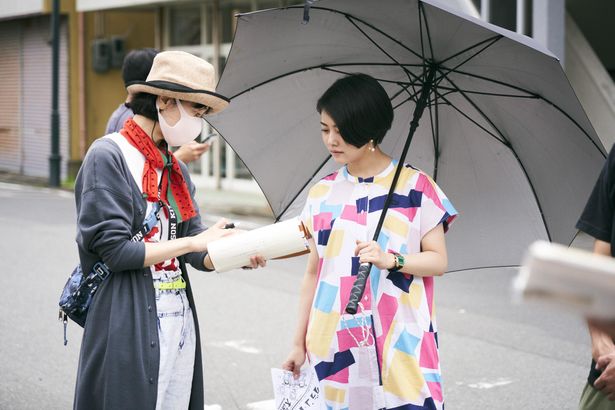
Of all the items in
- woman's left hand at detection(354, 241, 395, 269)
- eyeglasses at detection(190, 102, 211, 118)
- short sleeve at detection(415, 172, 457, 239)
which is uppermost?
eyeglasses at detection(190, 102, 211, 118)

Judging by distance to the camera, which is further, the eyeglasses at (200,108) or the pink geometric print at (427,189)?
the eyeglasses at (200,108)

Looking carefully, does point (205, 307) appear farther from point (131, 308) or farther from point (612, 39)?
point (612, 39)

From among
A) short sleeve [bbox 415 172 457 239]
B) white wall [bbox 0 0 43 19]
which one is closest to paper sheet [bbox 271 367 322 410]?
short sleeve [bbox 415 172 457 239]

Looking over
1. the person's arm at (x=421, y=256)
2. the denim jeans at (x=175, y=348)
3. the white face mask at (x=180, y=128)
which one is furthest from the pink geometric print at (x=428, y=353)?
the white face mask at (x=180, y=128)

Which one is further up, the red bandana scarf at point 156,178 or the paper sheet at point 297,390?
the red bandana scarf at point 156,178

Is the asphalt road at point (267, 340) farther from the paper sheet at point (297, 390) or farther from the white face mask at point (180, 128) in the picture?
the white face mask at point (180, 128)

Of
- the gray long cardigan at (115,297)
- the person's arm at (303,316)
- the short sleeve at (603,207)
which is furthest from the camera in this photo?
the person's arm at (303,316)

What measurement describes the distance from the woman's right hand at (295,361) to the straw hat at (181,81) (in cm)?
94

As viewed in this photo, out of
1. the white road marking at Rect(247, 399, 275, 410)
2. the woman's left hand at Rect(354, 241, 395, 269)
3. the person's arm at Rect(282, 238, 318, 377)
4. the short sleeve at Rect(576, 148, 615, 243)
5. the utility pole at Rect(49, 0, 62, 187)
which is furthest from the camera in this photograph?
the utility pole at Rect(49, 0, 62, 187)

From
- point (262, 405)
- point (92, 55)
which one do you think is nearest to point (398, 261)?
point (262, 405)

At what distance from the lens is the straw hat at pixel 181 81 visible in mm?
3168

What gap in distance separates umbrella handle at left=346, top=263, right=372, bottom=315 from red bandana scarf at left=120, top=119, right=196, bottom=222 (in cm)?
72

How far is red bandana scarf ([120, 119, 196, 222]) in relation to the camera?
319 cm

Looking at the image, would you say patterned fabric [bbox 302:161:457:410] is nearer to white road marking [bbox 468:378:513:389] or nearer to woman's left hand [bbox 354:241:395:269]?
woman's left hand [bbox 354:241:395:269]
